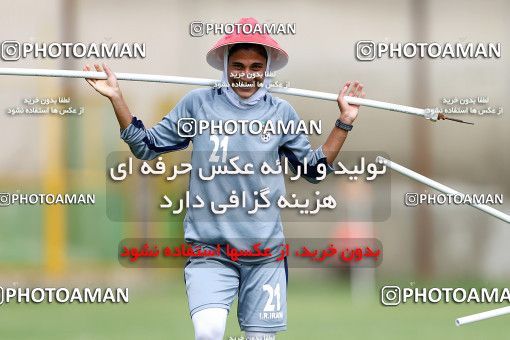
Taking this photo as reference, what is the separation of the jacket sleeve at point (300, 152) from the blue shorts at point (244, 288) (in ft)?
0.87

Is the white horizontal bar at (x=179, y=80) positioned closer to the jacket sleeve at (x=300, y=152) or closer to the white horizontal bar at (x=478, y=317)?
the jacket sleeve at (x=300, y=152)

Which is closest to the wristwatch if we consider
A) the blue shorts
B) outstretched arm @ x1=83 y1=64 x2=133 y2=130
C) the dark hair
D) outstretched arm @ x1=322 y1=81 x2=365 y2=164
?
outstretched arm @ x1=322 y1=81 x2=365 y2=164

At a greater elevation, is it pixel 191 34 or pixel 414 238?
pixel 191 34

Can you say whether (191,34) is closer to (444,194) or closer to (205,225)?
(205,225)

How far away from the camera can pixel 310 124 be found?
331cm

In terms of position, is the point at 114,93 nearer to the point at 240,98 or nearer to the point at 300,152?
the point at 240,98

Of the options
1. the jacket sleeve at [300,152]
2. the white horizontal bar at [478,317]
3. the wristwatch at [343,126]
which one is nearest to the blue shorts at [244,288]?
the jacket sleeve at [300,152]

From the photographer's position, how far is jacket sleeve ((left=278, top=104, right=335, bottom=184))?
10.5 feet

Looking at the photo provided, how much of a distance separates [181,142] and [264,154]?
0.80ft

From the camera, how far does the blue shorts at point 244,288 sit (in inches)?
122

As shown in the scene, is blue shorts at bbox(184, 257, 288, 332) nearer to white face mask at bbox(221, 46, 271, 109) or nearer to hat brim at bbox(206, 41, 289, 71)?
white face mask at bbox(221, 46, 271, 109)

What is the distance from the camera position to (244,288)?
10.4 ft

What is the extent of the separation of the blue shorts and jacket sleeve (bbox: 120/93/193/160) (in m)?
0.31

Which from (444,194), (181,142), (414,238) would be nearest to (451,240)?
(414,238)
